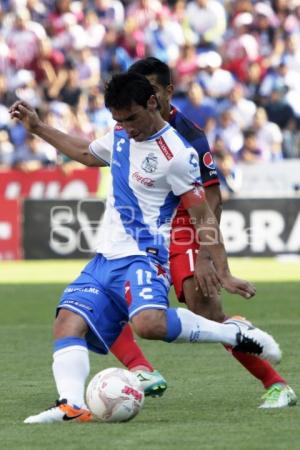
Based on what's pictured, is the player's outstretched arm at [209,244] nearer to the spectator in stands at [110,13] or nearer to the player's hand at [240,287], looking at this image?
the player's hand at [240,287]

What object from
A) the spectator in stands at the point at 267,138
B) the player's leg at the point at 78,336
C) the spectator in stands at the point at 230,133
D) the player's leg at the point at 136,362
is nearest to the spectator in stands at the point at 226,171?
the spectator in stands at the point at 230,133

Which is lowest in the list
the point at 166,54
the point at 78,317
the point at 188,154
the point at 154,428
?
the point at 154,428

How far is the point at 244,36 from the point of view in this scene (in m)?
22.8

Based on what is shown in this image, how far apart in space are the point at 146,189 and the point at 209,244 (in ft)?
1.57

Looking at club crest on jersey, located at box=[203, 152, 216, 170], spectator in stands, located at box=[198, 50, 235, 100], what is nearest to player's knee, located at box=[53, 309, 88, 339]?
club crest on jersey, located at box=[203, 152, 216, 170]

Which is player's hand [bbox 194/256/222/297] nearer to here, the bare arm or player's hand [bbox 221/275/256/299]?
player's hand [bbox 221/275/256/299]

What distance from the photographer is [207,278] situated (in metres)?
6.99

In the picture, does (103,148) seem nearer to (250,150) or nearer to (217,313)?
(217,313)

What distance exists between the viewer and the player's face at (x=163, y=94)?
7.81 meters

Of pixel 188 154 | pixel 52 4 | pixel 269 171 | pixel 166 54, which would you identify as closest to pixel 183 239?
pixel 188 154

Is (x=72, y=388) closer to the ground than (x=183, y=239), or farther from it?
closer to the ground

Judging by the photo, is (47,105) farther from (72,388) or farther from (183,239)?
(72,388)

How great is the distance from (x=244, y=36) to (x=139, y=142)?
16178 millimetres

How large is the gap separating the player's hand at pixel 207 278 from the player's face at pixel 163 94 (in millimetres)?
1216
